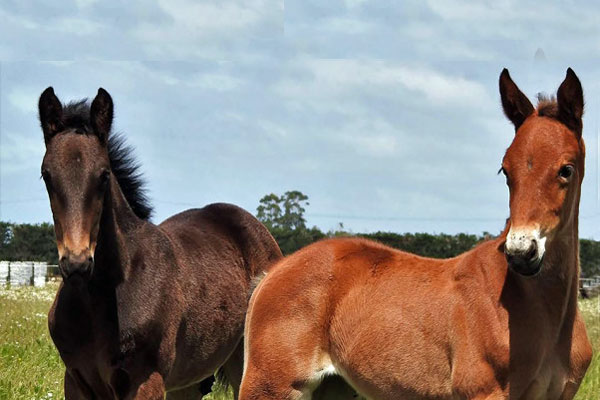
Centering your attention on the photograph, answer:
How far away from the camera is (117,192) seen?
6051 millimetres

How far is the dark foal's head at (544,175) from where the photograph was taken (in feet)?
13.6

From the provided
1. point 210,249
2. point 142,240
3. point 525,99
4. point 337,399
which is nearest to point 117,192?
point 142,240

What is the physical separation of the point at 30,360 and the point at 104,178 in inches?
156

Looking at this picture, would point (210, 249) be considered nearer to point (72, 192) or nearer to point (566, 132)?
point (72, 192)

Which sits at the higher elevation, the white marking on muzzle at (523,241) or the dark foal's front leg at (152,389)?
the white marking on muzzle at (523,241)

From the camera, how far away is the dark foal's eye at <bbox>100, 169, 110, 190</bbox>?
5598 millimetres

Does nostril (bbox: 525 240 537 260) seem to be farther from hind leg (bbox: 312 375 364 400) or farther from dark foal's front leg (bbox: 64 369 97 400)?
dark foal's front leg (bbox: 64 369 97 400)

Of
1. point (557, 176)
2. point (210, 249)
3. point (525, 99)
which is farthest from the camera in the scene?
point (210, 249)

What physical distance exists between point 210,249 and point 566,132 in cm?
370

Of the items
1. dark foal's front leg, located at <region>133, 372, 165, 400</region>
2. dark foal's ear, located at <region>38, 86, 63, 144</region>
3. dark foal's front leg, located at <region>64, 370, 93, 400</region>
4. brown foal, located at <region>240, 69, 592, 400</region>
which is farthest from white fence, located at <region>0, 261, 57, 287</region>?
brown foal, located at <region>240, 69, 592, 400</region>

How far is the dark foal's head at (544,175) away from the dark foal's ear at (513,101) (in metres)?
0.06

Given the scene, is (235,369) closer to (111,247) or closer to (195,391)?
(195,391)

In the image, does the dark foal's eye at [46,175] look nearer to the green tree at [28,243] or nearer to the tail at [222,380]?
the tail at [222,380]

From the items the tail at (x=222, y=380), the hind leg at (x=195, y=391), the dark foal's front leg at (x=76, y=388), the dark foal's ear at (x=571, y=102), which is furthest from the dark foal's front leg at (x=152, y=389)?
the dark foal's ear at (x=571, y=102)
